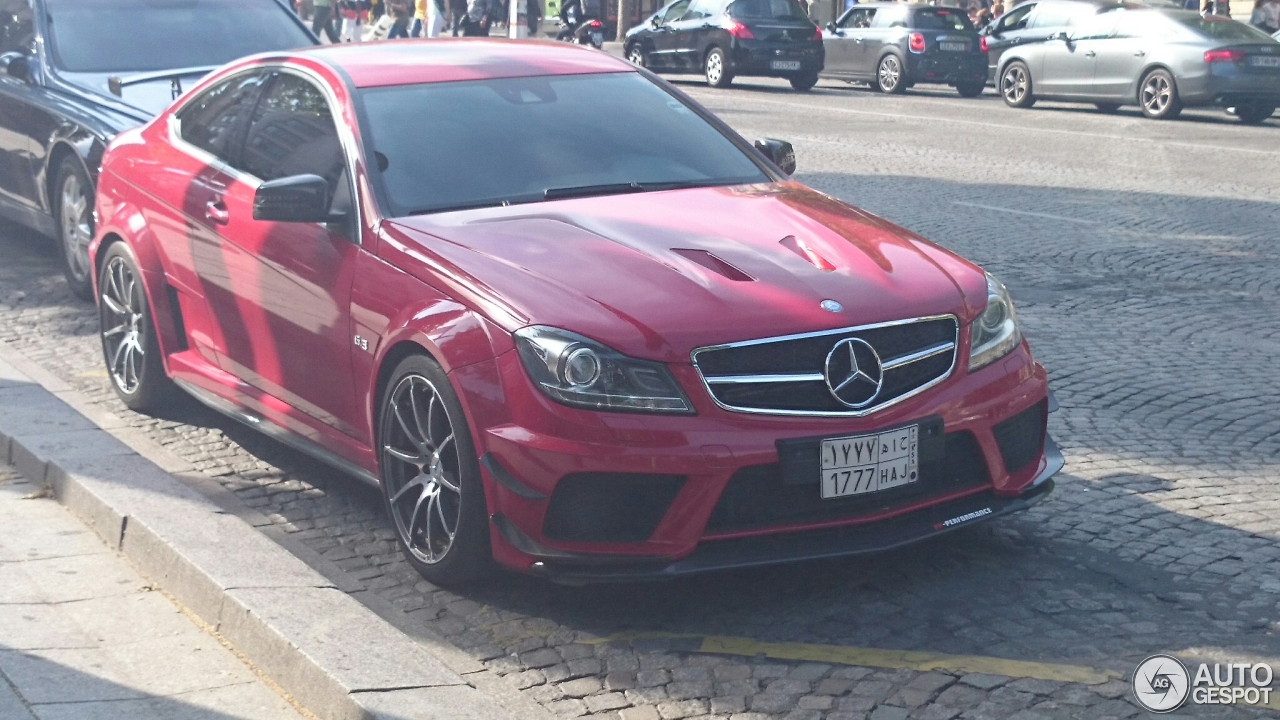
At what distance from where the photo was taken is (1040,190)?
45.3 feet

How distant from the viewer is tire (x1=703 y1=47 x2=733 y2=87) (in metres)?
27.8

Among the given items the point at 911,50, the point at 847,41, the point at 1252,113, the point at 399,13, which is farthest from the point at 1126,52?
the point at 399,13

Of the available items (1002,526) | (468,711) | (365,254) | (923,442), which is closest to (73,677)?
(468,711)

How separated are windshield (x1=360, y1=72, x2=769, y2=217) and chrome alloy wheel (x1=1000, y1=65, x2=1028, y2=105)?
1904 centimetres

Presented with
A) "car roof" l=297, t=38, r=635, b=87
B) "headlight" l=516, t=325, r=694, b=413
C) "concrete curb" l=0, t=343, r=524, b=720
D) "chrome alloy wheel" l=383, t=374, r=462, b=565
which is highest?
"car roof" l=297, t=38, r=635, b=87

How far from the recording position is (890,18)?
91.9ft

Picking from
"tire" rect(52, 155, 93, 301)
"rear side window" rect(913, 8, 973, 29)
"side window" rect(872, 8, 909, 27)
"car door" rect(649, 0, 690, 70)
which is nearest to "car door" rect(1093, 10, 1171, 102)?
"rear side window" rect(913, 8, 973, 29)

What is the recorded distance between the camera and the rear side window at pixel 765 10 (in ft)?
91.4

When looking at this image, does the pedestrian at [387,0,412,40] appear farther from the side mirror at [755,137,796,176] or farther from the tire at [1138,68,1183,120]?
the side mirror at [755,137,796,176]

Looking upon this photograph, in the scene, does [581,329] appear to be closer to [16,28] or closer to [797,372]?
[797,372]

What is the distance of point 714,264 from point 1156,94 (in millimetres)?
18711

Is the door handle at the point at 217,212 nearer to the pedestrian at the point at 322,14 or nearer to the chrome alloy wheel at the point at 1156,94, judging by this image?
the chrome alloy wheel at the point at 1156,94

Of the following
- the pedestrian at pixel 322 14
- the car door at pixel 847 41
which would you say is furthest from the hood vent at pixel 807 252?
the pedestrian at pixel 322 14

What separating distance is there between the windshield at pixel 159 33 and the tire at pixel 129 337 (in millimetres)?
3328
